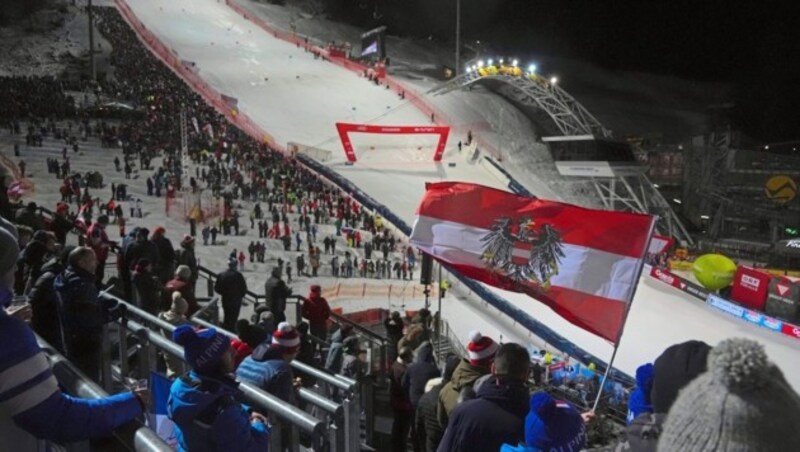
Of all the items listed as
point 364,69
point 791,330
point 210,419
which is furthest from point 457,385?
point 364,69

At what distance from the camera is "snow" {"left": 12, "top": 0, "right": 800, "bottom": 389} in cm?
1529

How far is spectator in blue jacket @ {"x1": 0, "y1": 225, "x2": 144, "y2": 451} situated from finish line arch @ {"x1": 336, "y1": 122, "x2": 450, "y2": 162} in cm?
2811

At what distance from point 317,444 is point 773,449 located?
1749mm

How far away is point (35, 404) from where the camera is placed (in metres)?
1.65

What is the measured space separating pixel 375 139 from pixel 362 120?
4.28m

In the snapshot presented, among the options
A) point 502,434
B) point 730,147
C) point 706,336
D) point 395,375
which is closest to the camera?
point 502,434

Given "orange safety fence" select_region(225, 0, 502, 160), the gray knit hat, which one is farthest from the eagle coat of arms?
"orange safety fence" select_region(225, 0, 502, 160)

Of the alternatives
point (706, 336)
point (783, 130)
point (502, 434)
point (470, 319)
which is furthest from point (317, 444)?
point (783, 130)

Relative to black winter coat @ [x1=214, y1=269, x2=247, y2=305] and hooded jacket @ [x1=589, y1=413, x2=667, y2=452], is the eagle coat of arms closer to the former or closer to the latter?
black winter coat @ [x1=214, y1=269, x2=247, y2=305]

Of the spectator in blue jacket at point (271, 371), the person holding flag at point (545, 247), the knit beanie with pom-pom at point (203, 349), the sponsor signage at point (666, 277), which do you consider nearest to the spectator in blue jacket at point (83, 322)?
the spectator in blue jacket at point (271, 371)

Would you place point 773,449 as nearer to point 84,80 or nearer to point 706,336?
point 706,336

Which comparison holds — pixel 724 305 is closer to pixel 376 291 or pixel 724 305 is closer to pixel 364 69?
pixel 376 291

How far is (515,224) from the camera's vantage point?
261 inches

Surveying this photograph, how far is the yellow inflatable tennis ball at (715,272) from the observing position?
18859 mm
